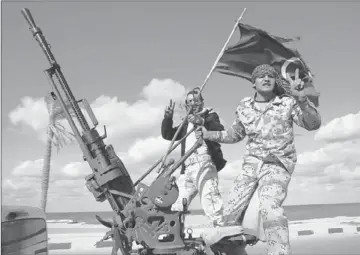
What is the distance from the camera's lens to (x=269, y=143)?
387 cm

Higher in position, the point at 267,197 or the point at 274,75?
the point at 274,75

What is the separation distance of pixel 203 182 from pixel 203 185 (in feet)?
0.14

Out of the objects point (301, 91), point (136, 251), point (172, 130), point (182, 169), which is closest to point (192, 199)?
point (182, 169)

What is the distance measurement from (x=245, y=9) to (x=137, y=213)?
2967mm

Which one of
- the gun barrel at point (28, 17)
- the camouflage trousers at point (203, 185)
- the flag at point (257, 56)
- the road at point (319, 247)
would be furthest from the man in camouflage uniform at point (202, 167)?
the road at point (319, 247)

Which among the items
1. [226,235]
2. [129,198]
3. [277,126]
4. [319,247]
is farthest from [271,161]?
[319,247]

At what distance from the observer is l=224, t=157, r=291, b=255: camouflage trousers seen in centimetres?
351

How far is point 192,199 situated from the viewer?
568 centimetres

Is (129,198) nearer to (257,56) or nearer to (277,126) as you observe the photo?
(277,126)

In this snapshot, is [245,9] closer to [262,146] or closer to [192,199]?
[262,146]

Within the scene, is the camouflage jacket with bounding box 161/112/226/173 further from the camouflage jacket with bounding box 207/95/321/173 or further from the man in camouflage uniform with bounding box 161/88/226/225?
the camouflage jacket with bounding box 207/95/321/173

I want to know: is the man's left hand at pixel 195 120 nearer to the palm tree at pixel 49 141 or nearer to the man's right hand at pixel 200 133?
the man's right hand at pixel 200 133

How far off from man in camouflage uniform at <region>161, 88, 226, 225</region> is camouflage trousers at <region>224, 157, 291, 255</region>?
3.71 feet

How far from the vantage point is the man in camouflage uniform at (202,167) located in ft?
16.8
